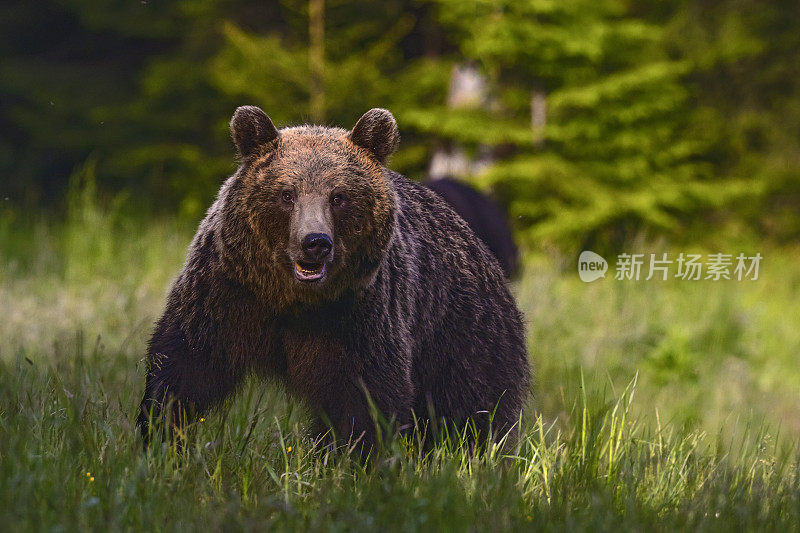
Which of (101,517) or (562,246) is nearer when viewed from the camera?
(101,517)

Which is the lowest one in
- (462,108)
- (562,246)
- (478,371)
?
(478,371)

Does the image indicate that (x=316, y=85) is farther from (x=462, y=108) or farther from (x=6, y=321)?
(x=6, y=321)

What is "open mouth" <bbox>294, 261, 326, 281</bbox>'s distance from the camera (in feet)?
11.2

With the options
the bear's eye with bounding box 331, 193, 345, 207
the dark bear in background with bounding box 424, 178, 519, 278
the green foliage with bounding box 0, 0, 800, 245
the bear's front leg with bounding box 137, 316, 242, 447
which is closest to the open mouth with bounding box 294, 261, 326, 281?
the bear's eye with bounding box 331, 193, 345, 207

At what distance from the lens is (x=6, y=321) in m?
6.21

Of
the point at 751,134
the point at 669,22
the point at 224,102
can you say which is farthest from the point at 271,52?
the point at 751,134

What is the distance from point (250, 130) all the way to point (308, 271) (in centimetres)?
68

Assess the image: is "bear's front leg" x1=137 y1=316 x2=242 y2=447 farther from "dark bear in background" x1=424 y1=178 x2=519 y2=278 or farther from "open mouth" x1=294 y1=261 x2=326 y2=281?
"dark bear in background" x1=424 y1=178 x2=519 y2=278

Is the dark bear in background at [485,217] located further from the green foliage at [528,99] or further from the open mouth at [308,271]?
the open mouth at [308,271]

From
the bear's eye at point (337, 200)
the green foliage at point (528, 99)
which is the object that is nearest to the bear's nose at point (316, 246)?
the bear's eye at point (337, 200)

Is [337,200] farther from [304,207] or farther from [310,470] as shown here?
[310,470]

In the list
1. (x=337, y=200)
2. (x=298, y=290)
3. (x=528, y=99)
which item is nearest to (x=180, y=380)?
(x=298, y=290)

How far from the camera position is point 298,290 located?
3.56m

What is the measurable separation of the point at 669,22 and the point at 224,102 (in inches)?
241
